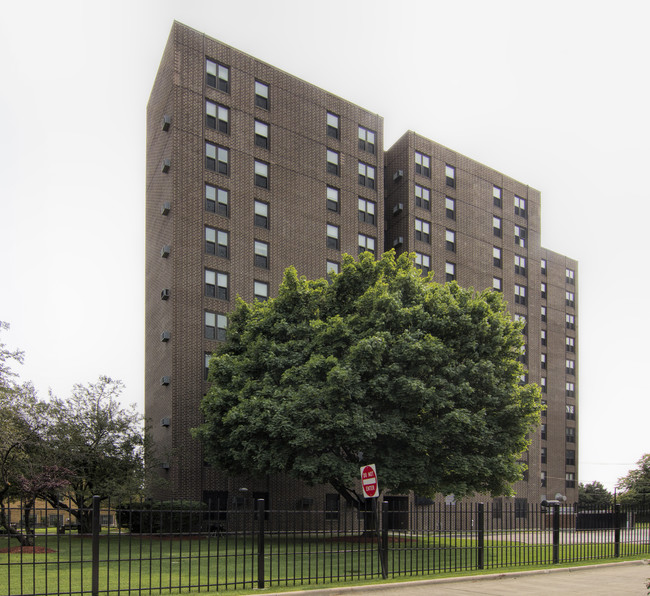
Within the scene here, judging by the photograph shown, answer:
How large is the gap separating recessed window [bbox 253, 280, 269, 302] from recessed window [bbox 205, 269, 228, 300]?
1971mm

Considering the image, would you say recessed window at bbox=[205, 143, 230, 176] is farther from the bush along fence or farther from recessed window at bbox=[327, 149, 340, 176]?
the bush along fence

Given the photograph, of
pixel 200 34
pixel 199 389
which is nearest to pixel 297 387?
pixel 199 389

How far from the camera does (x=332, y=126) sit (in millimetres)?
45156

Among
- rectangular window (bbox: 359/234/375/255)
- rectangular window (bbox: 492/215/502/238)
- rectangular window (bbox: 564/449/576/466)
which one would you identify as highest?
rectangular window (bbox: 492/215/502/238)

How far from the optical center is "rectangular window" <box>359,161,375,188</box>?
46.1 m

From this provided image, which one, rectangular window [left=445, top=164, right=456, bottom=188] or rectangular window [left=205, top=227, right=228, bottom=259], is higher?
rectangular window [left=445, top=164, right=456, bottom=188]

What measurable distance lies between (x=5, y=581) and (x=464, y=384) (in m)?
16.9

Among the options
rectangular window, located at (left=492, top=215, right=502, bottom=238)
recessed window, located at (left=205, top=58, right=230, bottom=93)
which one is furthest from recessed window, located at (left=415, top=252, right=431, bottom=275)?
recessed window, located at (left=205, top=58, right=230, bottom=93)

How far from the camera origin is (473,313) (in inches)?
1118

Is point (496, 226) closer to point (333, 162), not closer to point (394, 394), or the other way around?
point (333, 162)

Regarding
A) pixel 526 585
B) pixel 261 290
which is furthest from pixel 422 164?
pixel 526 585

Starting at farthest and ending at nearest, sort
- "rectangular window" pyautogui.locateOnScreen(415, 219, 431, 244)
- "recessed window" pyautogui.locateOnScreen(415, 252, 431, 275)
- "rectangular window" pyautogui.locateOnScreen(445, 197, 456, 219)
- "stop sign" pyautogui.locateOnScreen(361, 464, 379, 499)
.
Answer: "rectangular window" pyautogui.locateOnScreen(445, 197, 456, 219), "rectangular window" pyautogui.locateOnScreen(415, 219, 431, 244), "recessed window" pyautogui.locateOnScreen(415, 252, 431, 275), "stop sign" pyautogui.locateOnScreen(361, 464, 379, 499)

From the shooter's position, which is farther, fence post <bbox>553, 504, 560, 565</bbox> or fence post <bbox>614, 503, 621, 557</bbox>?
fence post <bbox>614, 503, 621, 557</bbox>

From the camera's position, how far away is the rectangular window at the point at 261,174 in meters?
41.2
